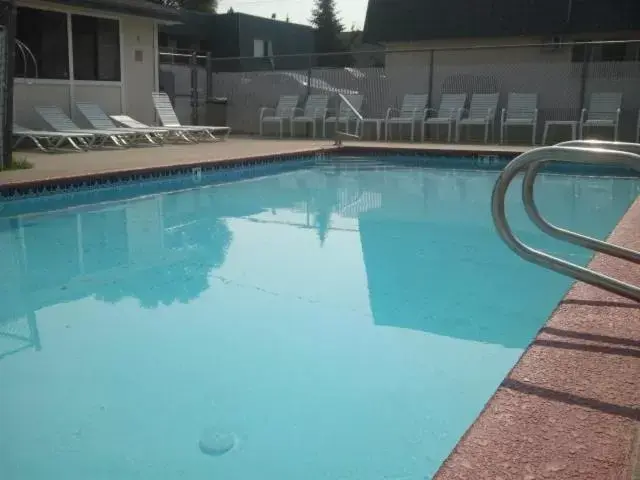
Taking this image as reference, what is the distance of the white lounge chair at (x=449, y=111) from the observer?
500 inches

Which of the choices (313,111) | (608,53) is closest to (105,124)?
(313,111)

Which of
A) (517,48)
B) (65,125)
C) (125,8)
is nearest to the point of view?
(65,125)

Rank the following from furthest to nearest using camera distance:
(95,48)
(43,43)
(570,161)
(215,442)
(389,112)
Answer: (389,112) → (95,48) → (43,43) → (215,442) → (570,161)

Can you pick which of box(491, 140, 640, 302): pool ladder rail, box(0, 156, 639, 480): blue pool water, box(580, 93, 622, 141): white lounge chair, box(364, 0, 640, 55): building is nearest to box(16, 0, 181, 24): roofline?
box(0, 156, 639, 480): blue pool water

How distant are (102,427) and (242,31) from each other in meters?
23.6

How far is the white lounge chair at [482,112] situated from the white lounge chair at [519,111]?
0.23m

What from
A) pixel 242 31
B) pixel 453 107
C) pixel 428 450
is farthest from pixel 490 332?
pixel 242 31

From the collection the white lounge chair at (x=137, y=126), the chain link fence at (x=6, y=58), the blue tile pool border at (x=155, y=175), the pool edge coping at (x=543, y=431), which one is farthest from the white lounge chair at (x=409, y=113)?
the pool edge coping at (x=543, y=431)

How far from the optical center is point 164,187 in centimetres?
849

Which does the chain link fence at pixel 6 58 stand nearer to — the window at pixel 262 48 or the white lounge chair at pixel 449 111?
the white lounge chair at pixel 449 111

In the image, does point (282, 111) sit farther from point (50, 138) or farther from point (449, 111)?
point (50, 138)

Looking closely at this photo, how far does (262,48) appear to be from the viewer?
25672 millimetres

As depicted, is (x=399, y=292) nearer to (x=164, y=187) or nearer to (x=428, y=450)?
(x=428, y=450)

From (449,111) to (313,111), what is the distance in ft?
9.45
